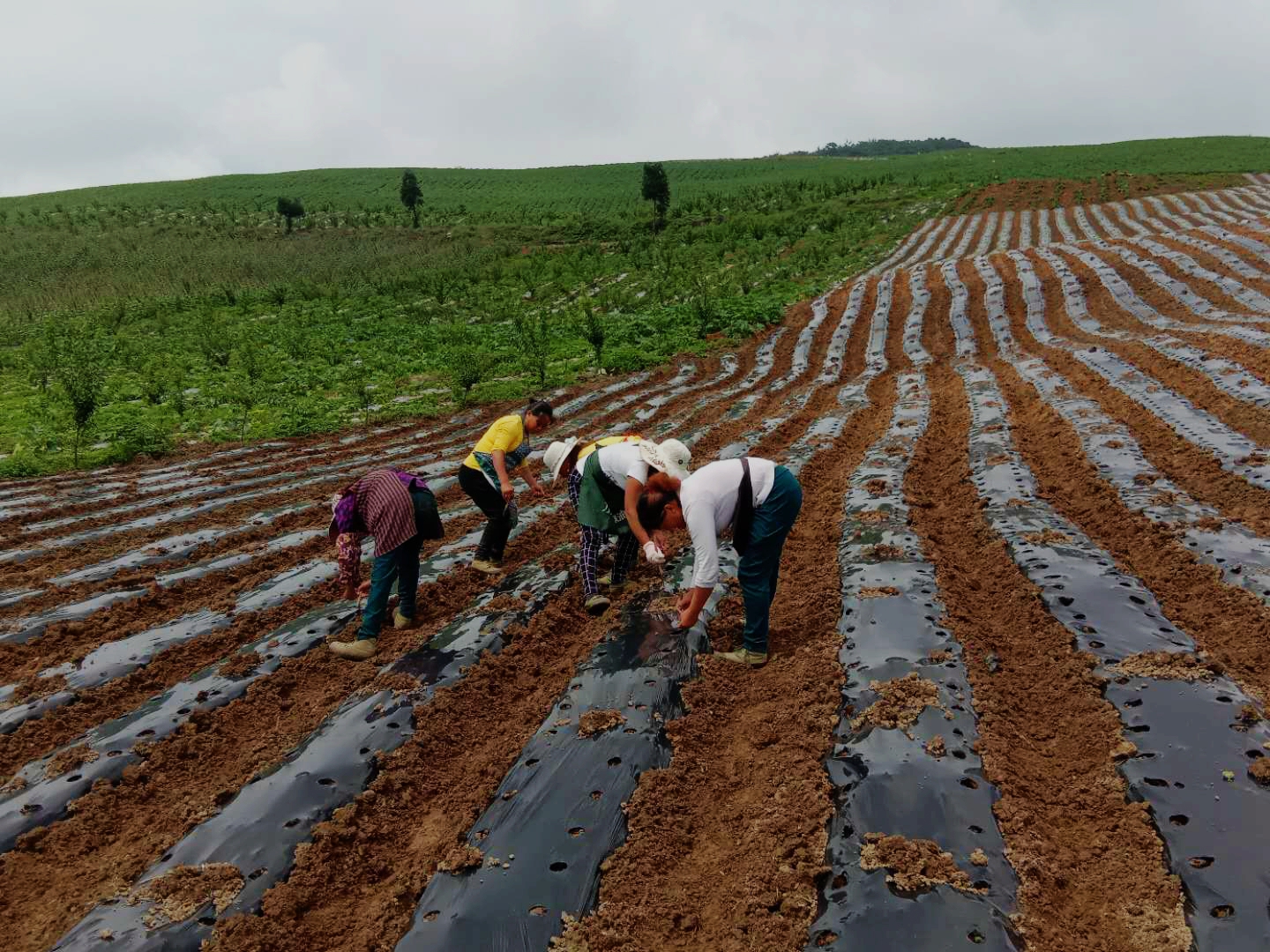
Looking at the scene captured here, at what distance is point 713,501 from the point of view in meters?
3.75

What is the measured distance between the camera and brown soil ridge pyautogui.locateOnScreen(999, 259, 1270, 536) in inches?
220

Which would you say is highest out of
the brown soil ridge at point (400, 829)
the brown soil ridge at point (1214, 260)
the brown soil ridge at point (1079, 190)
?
the brown soil ridge at point (1079, 190)

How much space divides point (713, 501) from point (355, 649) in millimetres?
2648

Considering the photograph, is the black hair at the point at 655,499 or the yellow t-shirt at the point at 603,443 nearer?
Answer: the black hair at the point at 655,499

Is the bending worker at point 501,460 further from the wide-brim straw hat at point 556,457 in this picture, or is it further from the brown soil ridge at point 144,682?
the brown soil ridge at point 144,682

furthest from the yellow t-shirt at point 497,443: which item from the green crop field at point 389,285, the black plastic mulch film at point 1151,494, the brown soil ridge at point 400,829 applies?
the green crop field at point 389,285

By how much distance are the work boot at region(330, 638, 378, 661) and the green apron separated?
5.38 ft

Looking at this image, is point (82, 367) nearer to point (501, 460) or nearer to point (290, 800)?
point (501, 460)

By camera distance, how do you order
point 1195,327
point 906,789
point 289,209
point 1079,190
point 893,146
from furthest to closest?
point 893,146 < point 289,209 < point 1079,190 < point 1195,327 < point 906,789

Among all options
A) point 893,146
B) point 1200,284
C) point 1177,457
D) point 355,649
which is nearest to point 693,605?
point 355,649

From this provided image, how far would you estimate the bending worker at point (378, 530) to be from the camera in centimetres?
456

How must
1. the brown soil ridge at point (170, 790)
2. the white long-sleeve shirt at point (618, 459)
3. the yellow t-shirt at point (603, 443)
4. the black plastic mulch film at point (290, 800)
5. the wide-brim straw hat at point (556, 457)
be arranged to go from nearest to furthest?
the black plastic mulch film at point (290, 800) → the brown soil ridge at point (170, 790) → the white long-sleeve shirt at point (618, 459) → the yellow t-shirt at point (603, 443) → the wide-brim straw hat at point (556, 457)

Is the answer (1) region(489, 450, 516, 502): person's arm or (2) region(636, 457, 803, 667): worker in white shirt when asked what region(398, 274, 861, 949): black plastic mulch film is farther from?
(1) region(489, 450, 516, 502): person's arm

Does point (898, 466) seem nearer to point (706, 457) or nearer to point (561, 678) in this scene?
point (706, 457)
